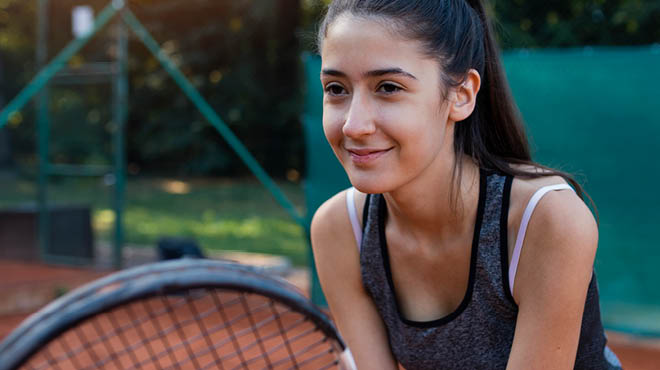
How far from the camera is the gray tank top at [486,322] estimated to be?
4.90 ft

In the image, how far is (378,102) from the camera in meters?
1.34

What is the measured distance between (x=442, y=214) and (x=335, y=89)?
0.37 meters

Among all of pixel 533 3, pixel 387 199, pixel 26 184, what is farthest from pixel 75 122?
pixel 26 184

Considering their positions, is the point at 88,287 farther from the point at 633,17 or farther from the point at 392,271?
the point at 633,17

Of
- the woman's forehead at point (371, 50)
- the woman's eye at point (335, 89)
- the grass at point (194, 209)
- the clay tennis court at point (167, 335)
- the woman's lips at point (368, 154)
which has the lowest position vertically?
the grass at point (194, 209)

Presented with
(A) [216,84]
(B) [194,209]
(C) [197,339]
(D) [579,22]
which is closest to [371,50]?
(C) [197,339]

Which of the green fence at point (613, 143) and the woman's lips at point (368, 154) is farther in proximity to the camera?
the green fence at point (613, 143)

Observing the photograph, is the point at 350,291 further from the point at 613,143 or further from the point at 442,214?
the point at 613,143

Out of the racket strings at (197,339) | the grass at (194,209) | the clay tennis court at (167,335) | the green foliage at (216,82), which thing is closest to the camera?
the racket strings at (197,339)

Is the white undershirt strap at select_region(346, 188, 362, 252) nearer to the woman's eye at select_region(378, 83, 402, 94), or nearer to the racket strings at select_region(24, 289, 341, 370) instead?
the racket strings at select_region(24, 289, 341, 370)

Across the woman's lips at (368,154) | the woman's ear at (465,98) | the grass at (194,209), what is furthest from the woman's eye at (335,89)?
the grass at (194,209)

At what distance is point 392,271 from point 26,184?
15301 millimetres

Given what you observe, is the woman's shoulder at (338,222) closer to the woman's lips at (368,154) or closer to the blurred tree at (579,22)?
the woman's lips at (368,154)

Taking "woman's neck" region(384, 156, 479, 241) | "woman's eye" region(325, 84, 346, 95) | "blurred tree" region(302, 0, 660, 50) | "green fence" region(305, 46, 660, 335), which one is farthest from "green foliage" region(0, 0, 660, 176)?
"woman's eye" region(325, 84, 346, 95)
